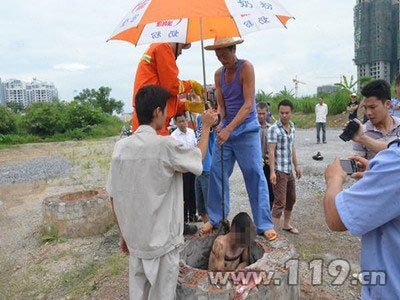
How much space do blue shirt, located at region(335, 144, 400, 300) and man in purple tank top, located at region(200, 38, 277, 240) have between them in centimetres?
180

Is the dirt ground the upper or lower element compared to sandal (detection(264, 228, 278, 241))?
lower

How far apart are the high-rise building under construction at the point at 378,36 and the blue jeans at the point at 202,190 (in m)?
26.6

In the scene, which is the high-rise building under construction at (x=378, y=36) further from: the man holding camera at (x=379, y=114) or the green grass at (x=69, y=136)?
the man holding camera at (x=379, y=114)

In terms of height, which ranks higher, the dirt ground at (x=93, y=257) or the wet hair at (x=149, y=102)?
the wet hair at (x=149, y=102)

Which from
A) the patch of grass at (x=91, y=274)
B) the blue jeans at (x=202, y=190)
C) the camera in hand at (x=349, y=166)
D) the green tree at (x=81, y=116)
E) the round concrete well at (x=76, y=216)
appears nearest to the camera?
the camera in hand at (x=349, y=166)

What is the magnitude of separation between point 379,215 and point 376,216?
1 cm

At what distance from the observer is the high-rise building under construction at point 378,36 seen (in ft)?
88.9

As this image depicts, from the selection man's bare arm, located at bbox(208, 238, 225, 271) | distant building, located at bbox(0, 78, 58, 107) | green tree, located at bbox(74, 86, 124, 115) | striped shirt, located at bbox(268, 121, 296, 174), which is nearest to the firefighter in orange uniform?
man's bare arm, located at bbox(208, 238, 225, 271)

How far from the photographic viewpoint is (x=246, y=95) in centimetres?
311

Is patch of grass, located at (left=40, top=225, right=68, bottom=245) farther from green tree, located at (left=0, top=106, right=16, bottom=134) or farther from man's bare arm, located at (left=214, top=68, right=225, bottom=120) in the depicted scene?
green tree, located at (left=0, top=106, right=16, bottom=134)

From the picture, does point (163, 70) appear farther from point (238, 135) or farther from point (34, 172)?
point (34, 172)

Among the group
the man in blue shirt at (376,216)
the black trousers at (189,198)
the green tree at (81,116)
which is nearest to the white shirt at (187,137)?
the black trousers at (189,198)

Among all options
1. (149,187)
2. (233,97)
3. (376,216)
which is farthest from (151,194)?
(233,97)

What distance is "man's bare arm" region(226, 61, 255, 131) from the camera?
3.07 m
